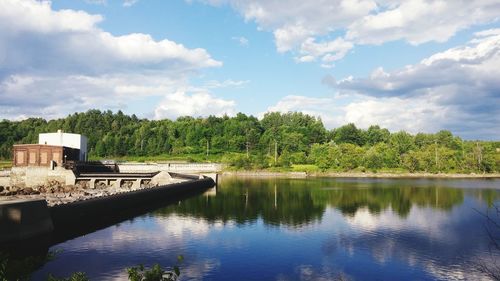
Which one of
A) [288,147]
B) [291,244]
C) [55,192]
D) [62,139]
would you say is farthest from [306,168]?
[291,244]

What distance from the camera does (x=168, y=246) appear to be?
2953 centimetres

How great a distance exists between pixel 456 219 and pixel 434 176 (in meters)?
91.4

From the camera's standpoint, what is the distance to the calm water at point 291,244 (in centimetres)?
2362

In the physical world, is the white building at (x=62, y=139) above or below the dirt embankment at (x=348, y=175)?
above

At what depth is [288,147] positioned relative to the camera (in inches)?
6511

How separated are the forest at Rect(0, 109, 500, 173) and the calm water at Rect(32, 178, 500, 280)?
87.4 m

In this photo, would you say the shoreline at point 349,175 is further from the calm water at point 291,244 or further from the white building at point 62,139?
the calm water at point 291,244

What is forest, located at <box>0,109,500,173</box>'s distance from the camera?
451 ft

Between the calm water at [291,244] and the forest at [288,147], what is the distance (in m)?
87.4

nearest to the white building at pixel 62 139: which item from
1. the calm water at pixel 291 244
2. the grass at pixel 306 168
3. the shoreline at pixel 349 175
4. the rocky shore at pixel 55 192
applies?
the rocky shore at pixel 55 192

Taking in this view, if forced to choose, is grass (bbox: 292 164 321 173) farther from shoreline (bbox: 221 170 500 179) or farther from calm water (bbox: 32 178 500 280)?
calm water (bbox: 32 178 500 280)

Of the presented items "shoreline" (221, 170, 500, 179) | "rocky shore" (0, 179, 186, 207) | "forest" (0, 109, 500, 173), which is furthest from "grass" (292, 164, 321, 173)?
"rocky shore" (0, 179, 186, 207)

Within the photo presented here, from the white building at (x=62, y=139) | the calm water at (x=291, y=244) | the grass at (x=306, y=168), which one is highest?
the white building at (x=62, y=139)

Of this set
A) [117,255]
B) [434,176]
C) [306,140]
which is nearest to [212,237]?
[117,255]
